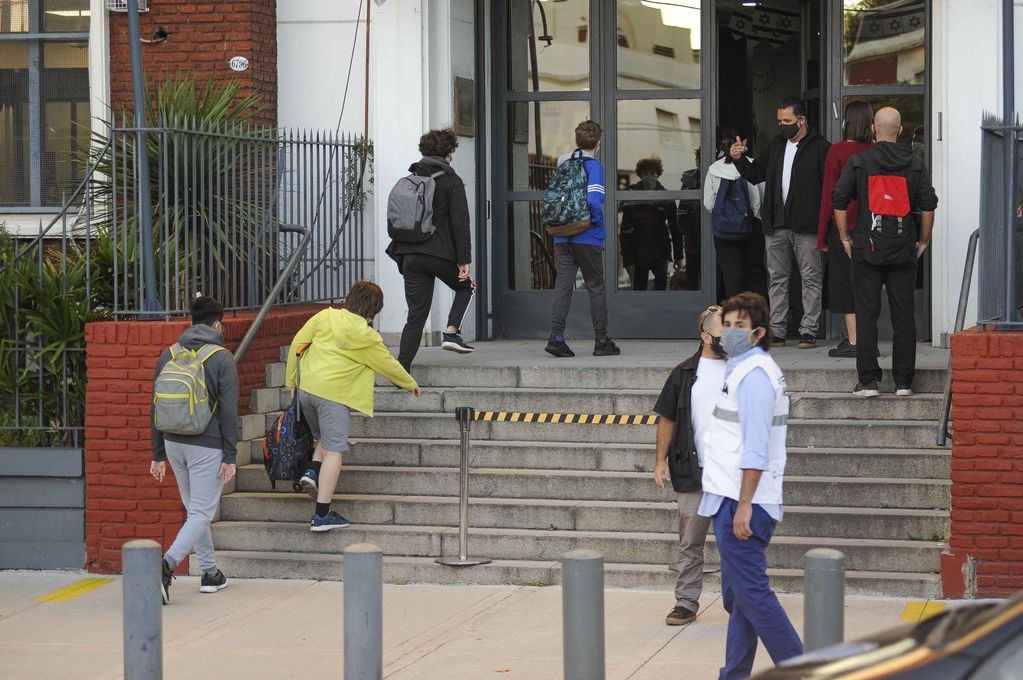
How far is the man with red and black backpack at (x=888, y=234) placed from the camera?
9422 millimetres

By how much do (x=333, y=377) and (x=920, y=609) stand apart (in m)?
3.69

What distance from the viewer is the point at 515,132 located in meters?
13.3

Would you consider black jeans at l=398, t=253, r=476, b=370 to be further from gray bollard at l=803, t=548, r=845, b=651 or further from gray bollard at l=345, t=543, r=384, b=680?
gray bollard at l=803, t=548, r=845, b=651

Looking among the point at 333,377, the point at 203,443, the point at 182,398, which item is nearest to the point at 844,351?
the point at 333,377

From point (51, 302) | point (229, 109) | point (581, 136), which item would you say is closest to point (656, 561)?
point (581, 136)

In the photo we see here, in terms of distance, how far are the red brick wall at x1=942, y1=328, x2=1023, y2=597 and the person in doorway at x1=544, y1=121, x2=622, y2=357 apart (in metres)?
3.51

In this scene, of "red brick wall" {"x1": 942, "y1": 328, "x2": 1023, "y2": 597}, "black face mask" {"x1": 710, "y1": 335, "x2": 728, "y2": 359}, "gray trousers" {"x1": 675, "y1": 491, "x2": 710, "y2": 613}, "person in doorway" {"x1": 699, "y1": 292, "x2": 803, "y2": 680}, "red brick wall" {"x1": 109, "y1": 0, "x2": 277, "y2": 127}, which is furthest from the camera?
"red brick wall" {"x1": 109, "y1": 0, "x2": 277, "y2": 127}

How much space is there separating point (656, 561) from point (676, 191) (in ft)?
16.3

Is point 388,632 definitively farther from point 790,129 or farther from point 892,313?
point 790,129

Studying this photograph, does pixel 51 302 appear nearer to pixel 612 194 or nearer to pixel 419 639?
pixel 419 639

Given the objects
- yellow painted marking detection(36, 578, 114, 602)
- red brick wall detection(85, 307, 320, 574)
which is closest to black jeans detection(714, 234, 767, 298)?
red brick wall detection(85, 307, 320, 574)

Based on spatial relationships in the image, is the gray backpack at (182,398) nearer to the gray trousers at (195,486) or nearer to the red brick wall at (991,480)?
the gray trousers at (195,486)

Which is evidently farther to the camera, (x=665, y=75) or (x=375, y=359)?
(x=665, y=75)

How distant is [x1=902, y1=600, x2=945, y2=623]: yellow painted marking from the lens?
7964 mm
